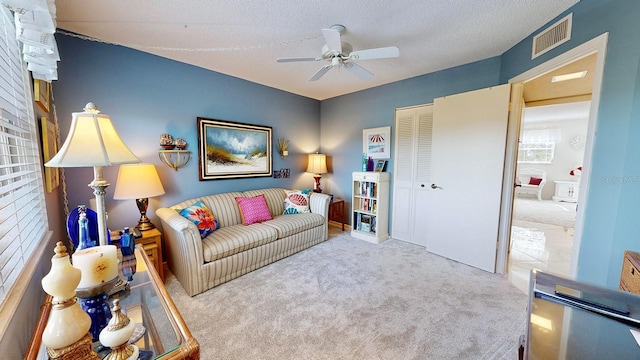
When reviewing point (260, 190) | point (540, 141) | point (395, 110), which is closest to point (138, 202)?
point (260, 190)

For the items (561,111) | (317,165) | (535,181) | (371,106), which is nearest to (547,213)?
(535,181)

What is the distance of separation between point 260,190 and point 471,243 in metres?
2.86

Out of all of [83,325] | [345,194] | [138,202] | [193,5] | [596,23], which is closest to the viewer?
[83,325]

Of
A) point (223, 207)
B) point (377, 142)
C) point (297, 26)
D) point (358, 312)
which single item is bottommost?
point (358, 312)

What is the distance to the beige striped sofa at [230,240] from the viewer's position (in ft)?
6.84

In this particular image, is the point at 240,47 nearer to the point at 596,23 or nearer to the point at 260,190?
the point at 260,190

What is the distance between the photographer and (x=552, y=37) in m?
1.86

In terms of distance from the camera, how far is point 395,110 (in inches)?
137

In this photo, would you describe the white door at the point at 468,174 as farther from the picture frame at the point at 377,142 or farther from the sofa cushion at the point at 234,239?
the sofa cushion at the point at 234,239

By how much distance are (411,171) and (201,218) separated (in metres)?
2.84

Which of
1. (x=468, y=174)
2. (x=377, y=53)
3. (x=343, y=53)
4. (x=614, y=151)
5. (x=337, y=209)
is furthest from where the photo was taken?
(x=337, y=209)

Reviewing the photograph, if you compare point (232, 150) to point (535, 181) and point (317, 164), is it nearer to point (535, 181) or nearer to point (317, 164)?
point (317, 164)

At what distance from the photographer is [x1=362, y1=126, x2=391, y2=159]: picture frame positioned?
Result: 3.57 metres

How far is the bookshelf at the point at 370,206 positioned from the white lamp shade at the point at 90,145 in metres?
2.95
